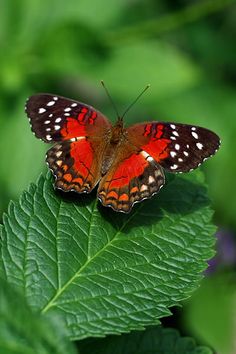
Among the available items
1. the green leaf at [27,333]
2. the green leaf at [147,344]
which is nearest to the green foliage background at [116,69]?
the green leaf at [147,344]

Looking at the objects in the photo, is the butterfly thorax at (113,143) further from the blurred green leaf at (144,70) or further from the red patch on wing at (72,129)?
the blurred green leaf at (144,70)

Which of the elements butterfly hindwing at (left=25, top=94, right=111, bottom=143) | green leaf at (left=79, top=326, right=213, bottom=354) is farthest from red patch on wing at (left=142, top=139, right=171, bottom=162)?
green leaf at (left=79, top=326, right=213, bottom=354)

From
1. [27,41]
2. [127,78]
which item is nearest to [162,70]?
[127,78]

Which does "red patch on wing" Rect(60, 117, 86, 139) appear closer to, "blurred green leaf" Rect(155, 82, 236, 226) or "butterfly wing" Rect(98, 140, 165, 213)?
"butterfly wing" Rect(98, 140, 165, 213)

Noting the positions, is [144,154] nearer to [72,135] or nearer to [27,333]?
[72,135]

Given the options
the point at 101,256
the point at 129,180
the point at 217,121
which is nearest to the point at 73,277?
the point at 101,256

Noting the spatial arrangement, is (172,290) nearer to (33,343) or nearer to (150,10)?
(33,343)
